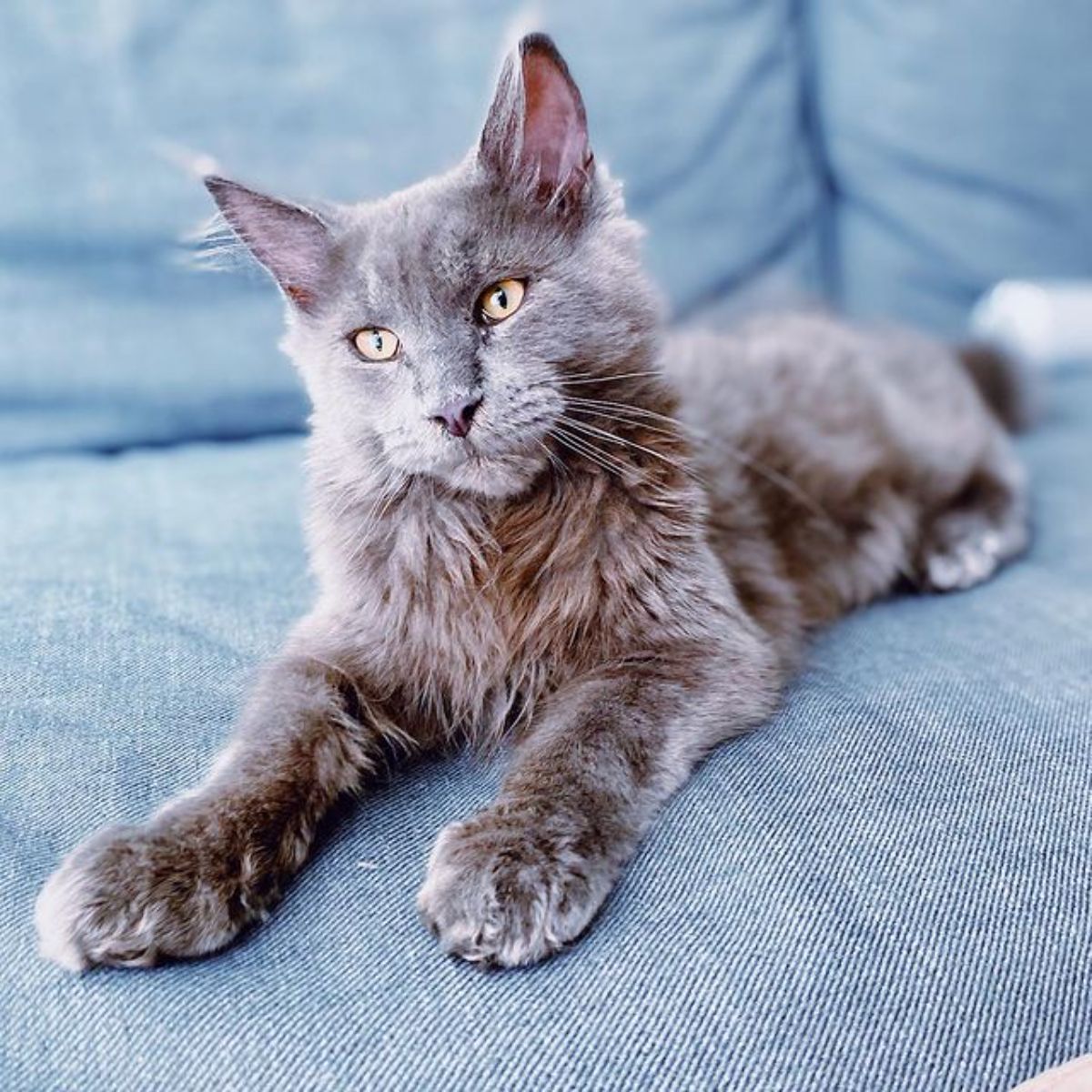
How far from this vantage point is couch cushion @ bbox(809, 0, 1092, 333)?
233 cm

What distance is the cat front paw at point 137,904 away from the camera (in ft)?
2.74

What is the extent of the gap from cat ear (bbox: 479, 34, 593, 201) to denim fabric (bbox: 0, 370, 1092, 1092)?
0.61 meters

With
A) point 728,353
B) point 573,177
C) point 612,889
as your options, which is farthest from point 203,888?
point 728,353

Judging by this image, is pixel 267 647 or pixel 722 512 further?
pixel 722 512

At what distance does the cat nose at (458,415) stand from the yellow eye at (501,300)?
0.38ft

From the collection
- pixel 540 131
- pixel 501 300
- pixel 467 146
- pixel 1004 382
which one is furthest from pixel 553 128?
pixel 1004 382

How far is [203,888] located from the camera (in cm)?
87

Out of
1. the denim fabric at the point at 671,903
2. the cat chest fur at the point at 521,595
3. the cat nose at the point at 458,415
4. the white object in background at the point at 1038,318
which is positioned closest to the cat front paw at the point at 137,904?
the denim fabric at the point at 671,903

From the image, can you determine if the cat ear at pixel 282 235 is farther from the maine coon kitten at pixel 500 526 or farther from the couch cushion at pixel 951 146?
the couch cushion at pixel 951 146

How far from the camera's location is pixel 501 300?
1.13 meters

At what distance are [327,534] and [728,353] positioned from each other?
931 millimetres

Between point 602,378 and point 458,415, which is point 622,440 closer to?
point 602,378

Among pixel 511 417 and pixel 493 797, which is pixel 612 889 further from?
pixel 511 417

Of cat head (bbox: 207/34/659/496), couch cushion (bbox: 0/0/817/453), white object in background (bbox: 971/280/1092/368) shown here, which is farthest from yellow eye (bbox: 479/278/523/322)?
white object in background (bbox: 971/280/1092/368)
